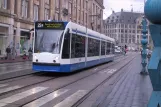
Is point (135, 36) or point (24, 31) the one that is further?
point (135, 36)

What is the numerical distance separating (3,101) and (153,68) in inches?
219

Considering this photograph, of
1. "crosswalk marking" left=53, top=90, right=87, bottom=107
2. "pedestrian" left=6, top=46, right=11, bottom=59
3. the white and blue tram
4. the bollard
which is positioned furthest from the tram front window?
"pedestrian" left=6, top=46, right=11, bottom=59

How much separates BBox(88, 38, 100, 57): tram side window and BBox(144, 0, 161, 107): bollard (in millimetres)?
19040

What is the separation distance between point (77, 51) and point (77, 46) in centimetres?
35

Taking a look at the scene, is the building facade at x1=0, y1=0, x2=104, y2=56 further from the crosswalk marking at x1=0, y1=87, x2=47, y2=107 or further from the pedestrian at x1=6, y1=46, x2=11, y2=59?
the crosswalk marking at x1=0, y1=87, x2=47, y2=107

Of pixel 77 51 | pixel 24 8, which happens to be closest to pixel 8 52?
pixel 24 8

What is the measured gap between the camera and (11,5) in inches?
1667

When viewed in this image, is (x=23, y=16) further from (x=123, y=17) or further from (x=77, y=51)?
(x=123, y=17)

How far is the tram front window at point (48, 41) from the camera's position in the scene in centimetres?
1761

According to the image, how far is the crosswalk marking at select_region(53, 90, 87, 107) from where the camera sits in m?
9.35

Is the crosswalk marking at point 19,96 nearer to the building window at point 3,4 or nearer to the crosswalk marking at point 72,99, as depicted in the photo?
the crosswalk marking at point 72,99

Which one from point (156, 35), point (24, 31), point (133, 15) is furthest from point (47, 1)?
point (133, 15)

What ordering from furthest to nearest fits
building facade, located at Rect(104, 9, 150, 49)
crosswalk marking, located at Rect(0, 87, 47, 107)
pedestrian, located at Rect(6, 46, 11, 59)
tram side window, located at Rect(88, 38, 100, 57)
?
building facade, located at Rect(104, 9, 150, 49) < pedestrian, located at Rect(6, 46, 11, 59) < tram side window, located at Rect(88, 38, 100, 57) < crosswalk marking, located at Rect(0, 87, 47, 107)

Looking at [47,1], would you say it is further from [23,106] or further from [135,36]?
[135,36]
